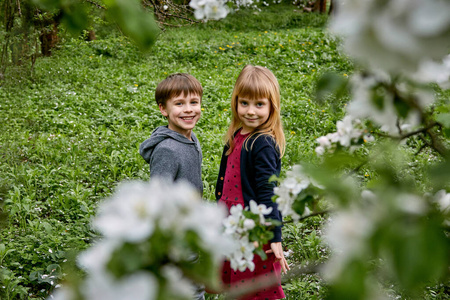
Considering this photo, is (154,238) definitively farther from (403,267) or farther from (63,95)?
(63,95)

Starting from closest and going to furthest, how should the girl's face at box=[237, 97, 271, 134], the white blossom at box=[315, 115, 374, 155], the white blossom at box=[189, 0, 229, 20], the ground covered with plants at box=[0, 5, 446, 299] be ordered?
1. the white blossom at box=[189, 0, 229, 20]
2. the white blossom at box=[315, 115, 374, 155]
3. the girl's face at box=[237, 97, 271, 134]
4. the ground covered with plants at box=[0, 5, 446, 299]

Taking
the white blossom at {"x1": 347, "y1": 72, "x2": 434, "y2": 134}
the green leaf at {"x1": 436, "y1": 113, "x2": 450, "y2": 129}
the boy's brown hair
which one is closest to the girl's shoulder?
the boy's brown hair

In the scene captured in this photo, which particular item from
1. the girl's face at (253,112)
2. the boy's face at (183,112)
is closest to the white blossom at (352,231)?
the girl's face at (253,112)

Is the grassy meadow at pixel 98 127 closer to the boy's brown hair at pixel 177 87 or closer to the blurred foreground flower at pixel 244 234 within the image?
the blurred foreground flower at pixel 244 234

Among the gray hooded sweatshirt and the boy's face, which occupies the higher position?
the boy's face

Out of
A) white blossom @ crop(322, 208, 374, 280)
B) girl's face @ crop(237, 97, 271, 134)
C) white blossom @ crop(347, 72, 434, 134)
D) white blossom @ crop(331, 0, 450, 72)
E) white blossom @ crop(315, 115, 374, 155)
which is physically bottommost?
white blossom @ crop(322, 208, 374, 280)

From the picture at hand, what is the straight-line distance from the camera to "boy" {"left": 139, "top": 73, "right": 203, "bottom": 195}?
6.54 feet

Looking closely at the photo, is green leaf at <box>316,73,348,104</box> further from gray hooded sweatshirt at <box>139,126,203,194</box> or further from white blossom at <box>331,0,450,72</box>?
gray hooded sweatshirt at <box>139,126,203,194</box>

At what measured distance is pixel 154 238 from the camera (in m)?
0.52

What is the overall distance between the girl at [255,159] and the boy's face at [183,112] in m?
0.22

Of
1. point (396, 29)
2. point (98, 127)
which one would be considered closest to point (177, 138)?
point (396, 29)

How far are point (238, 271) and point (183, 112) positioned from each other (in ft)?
2.78

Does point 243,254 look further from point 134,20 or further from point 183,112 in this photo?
point 183,112

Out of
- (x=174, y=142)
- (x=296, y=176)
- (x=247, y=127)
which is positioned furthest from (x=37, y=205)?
(x=296, y=176)
